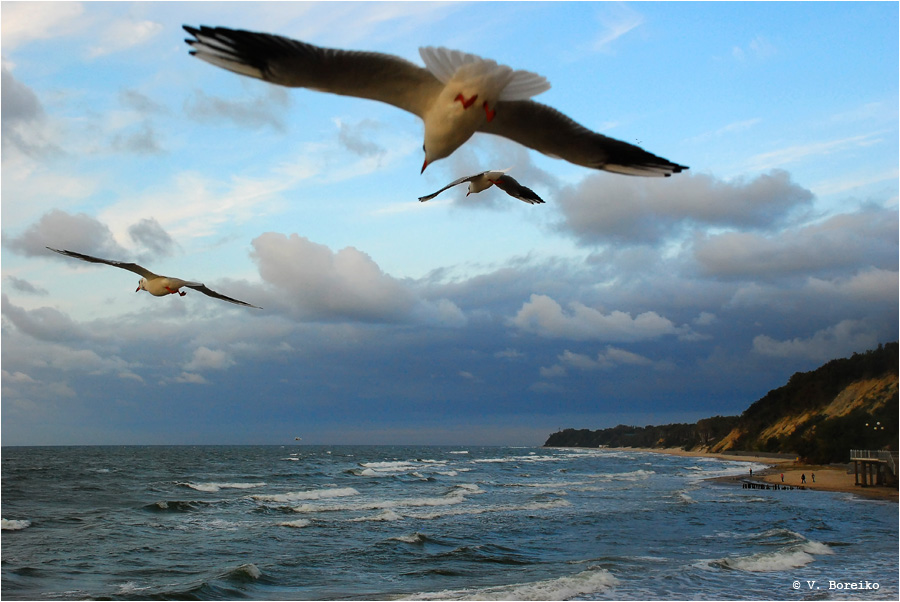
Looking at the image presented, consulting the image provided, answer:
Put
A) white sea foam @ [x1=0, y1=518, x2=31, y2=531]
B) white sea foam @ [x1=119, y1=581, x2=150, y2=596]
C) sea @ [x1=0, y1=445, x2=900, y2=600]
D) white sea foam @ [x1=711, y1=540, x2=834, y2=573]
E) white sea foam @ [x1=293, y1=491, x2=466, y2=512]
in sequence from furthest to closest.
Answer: white sea foam @ [x1=293, y1=491, x2=466, y2=512] < white sea foam @ [x1=0, y1=518, x2=31, y2=531] < white sea foam @ [x1=711, y1=540, x2=834, y2=573] < white sea foam @ [x1=119, y1=581, x2=150, y2=596] < sea @ [x1=0, y1=445, x2=900, y2=600]

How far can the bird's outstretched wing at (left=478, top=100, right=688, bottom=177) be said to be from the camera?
3.61 m

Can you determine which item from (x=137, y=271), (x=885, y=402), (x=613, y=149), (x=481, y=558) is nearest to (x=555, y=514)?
(x=481, y=558)

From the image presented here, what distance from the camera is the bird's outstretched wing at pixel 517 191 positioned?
5223mm

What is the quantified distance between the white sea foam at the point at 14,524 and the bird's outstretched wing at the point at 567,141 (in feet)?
110

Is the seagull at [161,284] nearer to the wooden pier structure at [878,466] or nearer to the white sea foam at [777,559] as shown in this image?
the white sea foam at [777,559]

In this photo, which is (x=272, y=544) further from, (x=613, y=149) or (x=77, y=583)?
(x=613, y=149)

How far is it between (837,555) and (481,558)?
35.5 feet

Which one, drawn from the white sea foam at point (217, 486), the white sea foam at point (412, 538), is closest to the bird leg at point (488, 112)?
the white sea foam at point (412, 538)

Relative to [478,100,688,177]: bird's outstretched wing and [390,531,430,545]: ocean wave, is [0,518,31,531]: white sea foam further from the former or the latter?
[478,100,688,177]: bird's outstretched wing

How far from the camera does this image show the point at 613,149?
3770 mm

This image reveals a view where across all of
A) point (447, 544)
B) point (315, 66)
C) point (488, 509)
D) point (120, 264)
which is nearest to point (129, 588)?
point (447, 544)

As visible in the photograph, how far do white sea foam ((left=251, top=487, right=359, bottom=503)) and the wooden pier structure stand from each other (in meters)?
28.9

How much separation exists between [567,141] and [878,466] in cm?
4686

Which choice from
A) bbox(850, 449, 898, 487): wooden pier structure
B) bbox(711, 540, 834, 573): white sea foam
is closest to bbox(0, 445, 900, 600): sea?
bbox(711, 540, 834, 573): white sea foam
